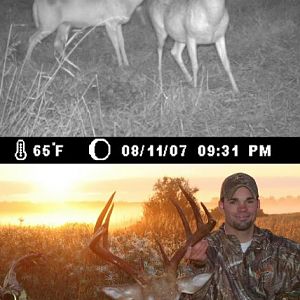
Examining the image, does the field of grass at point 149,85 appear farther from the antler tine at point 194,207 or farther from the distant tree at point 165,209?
the antler tine at point 194,207

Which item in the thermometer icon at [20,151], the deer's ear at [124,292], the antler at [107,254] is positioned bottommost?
the deer's ear at [124,292]

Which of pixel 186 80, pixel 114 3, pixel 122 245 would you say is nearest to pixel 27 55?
pixel 114 3

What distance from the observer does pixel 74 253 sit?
394 cm

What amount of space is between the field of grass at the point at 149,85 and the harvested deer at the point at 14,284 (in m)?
0.70

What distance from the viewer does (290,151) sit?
4164 millimetres

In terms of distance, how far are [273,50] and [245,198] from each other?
1220 mm

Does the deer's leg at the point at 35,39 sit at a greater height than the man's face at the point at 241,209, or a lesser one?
greater

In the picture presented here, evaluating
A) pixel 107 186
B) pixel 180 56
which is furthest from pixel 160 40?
pixel 107 186

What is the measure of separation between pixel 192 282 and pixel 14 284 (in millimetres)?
925

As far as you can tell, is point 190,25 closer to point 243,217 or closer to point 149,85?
point 149,85

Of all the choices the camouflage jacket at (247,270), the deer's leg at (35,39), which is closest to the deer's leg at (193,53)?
the deer's leg at (35,39)

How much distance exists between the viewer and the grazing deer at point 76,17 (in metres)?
4.33

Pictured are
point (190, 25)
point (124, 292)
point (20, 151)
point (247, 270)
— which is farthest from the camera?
point (190, 25)

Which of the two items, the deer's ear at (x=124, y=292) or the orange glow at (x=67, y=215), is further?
the orange glow at (x=67, y=215)
